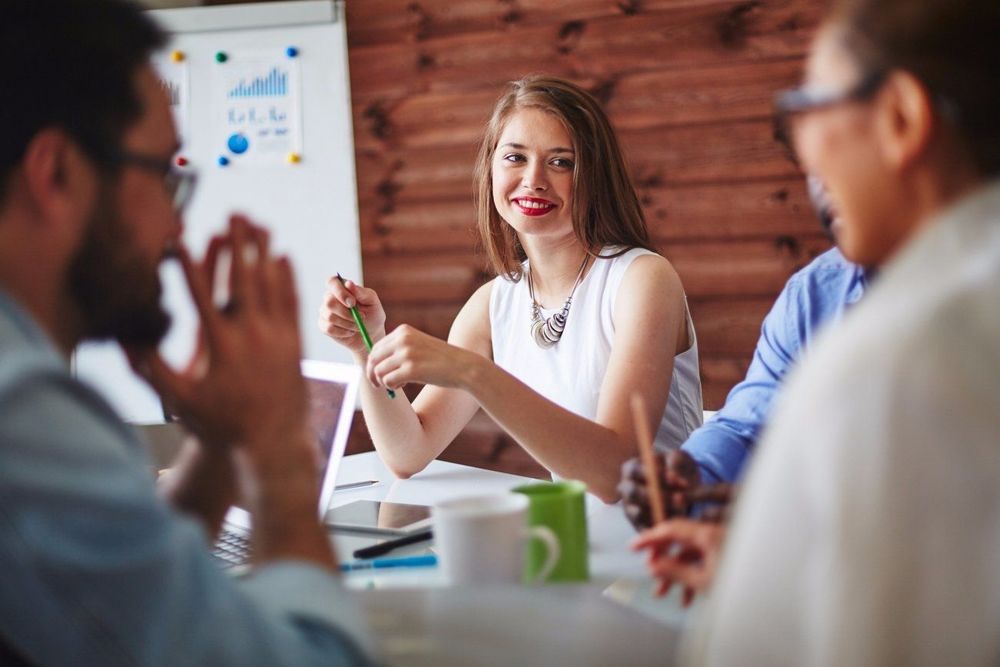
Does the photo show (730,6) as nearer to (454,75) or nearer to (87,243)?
(454,75)

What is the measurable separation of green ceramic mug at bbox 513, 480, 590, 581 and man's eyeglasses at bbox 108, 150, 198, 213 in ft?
1.52

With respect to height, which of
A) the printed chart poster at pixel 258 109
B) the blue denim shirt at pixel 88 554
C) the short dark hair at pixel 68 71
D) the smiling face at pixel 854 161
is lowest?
the blue denim shirt at pixel 88 554

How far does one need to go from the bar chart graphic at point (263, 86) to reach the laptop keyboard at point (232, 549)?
2230 millimetres

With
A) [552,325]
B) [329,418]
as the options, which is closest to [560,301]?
[552,325]

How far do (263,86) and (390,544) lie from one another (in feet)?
7.94

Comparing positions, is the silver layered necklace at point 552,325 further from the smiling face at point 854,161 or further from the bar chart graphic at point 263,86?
the bar chart graphic at point 263,86

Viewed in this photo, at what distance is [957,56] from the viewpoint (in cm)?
63

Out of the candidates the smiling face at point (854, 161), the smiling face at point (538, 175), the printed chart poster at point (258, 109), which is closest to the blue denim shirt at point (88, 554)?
the smiling face at point (854, 161)

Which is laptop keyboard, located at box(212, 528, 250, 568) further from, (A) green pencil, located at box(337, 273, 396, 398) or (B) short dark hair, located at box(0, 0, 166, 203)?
(B) short dark hair, located at box(0, 0, 166, 203)

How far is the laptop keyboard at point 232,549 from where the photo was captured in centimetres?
122

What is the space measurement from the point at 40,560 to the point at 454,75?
2.94 meters

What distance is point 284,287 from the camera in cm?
85

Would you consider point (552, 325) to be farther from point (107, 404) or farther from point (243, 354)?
point (107, 404)

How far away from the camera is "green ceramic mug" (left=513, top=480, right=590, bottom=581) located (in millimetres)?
1030
